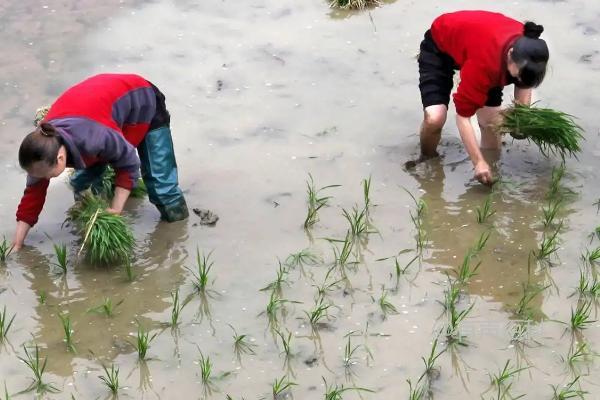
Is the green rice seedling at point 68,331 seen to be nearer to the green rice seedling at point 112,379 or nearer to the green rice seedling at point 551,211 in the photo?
the green rice seedling at point 112,379

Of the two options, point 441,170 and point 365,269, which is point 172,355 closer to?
point 365,269

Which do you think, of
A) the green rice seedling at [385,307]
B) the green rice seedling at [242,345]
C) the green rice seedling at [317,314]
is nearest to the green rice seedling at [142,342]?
A: the green rice seedling at [242,345]

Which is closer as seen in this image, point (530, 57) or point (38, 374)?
point (38, 374)

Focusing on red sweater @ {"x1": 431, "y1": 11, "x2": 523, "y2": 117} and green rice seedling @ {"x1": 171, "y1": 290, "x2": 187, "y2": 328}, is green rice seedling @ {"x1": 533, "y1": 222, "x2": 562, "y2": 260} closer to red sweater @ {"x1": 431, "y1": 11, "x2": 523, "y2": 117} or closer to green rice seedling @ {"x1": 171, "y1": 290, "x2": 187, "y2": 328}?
red sweater @ {"x1": 431, "y1": 11, "x2": 523, "y2": 117}

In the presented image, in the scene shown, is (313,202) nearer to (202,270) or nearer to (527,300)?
(202,270)

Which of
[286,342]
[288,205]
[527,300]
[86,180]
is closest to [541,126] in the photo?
[527,300]

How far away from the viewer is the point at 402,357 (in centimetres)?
498

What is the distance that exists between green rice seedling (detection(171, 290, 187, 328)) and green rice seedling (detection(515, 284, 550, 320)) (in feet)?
5.53

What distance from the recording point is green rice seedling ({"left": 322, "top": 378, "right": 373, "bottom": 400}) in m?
4.64

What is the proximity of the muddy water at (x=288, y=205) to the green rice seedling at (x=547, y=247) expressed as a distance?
0.08m

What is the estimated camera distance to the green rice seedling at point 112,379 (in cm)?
478

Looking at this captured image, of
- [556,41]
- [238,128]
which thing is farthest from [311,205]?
[556,41]

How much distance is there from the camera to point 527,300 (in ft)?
17.5

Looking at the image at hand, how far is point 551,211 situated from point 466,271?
0.91m
